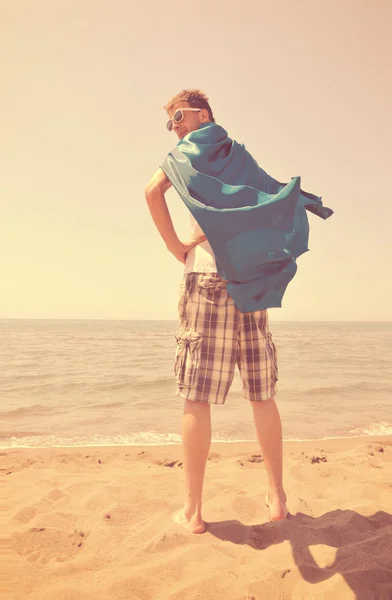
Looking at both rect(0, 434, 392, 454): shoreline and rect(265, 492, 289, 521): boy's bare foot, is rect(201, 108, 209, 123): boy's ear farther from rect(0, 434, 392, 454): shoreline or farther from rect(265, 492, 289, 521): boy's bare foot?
rect(0, 434, 392, 454): shoreline

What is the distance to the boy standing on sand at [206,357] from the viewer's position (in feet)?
7.13

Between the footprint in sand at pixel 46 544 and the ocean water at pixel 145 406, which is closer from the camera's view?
the footprint in sand at pixel 46 544

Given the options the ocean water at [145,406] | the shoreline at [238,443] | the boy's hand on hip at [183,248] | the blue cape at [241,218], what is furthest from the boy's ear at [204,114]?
the ocean water at [145,406]

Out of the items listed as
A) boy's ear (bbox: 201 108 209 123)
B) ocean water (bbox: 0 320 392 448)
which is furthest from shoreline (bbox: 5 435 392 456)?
boy's ear (bbox: 201 108 209 123)

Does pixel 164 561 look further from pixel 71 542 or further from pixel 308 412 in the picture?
pixel 308 412

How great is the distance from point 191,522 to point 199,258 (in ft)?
4.76

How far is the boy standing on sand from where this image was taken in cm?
217

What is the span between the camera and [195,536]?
6.90 ft

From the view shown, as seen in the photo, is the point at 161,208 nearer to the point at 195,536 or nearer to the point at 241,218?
the point at 241,218

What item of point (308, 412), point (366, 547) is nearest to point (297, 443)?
point (308, 412)

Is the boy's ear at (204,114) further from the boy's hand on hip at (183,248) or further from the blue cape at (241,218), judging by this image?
the boy's hand on hip at (183,248)

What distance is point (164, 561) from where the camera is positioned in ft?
6.11

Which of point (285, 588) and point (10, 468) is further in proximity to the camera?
point (10, 468)

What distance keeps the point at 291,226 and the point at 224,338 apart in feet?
2.26
